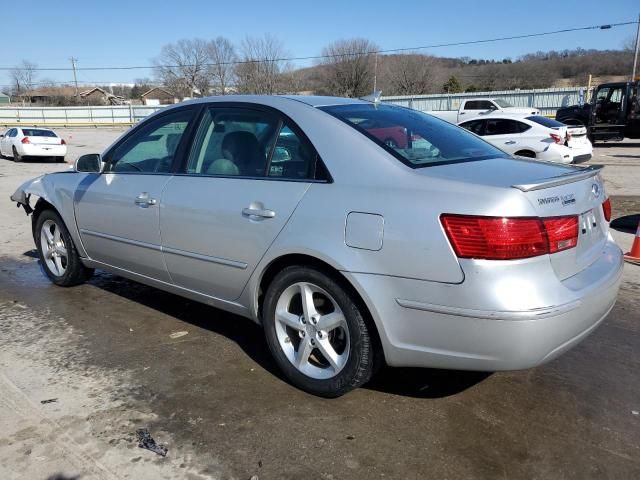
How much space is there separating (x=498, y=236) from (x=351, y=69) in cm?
5597

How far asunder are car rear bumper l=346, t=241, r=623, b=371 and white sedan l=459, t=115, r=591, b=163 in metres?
10.2

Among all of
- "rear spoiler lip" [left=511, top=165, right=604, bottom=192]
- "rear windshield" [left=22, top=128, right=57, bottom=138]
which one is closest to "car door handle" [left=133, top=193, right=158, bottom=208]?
"rear spoiler lip" [left=511, top=165, right=604, bottom=192]

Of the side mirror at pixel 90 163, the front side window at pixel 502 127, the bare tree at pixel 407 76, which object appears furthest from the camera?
the bare tree at pixel 407 76

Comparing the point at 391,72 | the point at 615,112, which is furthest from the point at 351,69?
the point at 615,112

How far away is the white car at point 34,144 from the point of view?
1966cm

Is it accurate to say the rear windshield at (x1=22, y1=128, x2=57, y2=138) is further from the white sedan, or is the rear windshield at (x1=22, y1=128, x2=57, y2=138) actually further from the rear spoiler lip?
the rear spoiler lip

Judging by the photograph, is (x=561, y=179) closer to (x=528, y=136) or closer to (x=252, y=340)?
(x=252, y=340)

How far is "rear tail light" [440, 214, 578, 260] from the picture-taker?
7.89 ft

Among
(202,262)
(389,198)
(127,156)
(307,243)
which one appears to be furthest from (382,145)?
(127,156)

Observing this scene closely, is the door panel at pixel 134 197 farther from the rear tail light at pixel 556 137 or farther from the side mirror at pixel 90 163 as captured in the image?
the rear tail light at pixel 556 137

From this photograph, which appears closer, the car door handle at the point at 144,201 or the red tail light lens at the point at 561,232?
the red tail light lens at the point at 561,232

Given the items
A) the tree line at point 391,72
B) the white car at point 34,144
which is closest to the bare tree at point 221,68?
the tree line at point 391,72

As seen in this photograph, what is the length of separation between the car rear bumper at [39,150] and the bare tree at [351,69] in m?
38.0

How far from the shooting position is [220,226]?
3357 millimetres
